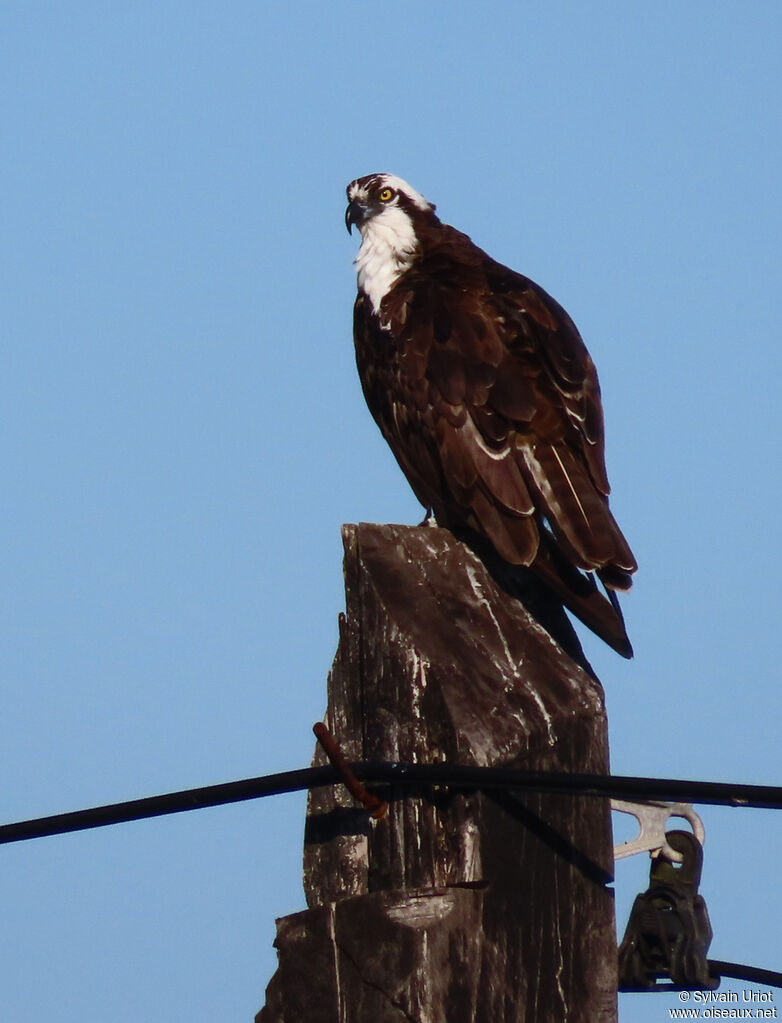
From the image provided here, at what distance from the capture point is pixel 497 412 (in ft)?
16.8

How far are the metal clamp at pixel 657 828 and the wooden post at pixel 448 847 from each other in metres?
0.12

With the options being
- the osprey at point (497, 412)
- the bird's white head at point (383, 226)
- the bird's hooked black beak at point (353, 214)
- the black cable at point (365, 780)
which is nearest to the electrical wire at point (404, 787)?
the black cable at point (365, 780)

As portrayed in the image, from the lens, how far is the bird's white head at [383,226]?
6.45 meters

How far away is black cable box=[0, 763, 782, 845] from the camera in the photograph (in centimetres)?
253

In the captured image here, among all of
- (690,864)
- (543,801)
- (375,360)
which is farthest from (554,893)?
(375,360)

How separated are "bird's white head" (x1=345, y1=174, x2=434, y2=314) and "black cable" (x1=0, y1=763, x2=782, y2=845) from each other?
3344mm

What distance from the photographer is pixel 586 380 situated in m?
5.29

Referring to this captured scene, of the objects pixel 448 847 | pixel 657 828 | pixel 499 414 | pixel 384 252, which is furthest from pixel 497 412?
pixel 448 847

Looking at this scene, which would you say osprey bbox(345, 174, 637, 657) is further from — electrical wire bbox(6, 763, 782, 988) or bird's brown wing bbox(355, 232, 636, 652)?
electrical wire bbox(6, 763, 782, 988)

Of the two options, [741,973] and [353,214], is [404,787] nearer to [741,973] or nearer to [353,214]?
[741,973]

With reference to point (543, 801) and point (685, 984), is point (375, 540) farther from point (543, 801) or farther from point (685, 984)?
point (685, 984)

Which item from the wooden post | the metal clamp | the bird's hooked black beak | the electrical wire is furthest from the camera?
the bird's hooked black beak

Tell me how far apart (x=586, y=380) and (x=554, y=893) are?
2.67 m

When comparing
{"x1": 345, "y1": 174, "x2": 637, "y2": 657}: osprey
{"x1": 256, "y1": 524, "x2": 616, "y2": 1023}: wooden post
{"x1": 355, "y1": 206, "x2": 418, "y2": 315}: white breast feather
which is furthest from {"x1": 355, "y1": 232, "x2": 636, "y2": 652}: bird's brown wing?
{"x1": 256, "y1": 524, "x2": 616, "y2": 1023}: wooden post
